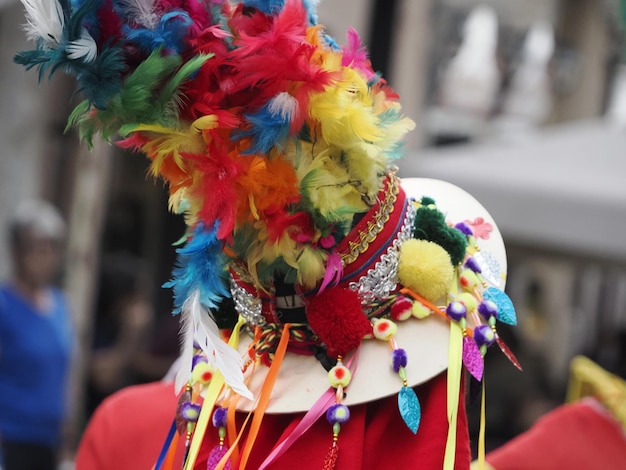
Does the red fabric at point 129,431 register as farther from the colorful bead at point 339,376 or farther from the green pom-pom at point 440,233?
the green pom-pom at point 440,233

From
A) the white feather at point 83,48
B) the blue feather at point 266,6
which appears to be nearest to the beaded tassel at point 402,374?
the blue feather at point 266,6

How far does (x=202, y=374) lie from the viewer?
1.71m

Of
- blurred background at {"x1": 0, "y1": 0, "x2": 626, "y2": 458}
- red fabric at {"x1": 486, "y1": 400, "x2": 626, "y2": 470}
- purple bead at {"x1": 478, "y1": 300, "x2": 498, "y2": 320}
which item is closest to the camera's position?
purple bead at {"x1": 478, "y1": 300, "x2": 498, "y2": 320}

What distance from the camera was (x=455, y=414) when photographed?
1535 millimetres

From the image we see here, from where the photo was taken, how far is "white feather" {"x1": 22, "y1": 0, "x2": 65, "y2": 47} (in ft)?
4.44

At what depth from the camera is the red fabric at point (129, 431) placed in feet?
7.20

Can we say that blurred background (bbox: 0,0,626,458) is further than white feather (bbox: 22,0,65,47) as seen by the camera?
Yes

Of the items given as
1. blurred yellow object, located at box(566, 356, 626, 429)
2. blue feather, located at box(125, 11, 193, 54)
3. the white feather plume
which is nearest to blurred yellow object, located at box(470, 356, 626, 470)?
blurred yellow object, located at box(566, 356, 626, 429)

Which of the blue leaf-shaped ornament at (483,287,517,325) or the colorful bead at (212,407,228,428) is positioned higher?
the blue leaf-shaped ornament at (483,287,517,325)

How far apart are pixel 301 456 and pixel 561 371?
354 inches

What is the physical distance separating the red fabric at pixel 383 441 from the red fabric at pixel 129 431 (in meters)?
0.66

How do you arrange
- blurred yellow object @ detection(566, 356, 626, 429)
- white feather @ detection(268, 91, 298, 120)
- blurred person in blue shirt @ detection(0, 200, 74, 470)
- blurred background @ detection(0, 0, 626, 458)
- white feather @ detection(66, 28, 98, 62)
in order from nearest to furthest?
white feather @ detection(66, 28, 98, 62)
white feather @ detection(268, 91, 298, 120)
blurred yellow object @ detection(566, 356, 626, 429)
blurred person in blue shirt @ detection(0, 200, 74, 470)
blurred background @ detection(0, 0, 626, 458)

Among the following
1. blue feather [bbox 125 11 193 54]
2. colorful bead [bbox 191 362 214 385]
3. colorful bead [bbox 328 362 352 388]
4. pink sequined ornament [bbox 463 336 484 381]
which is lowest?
colorful bead [bbox 191 362 214 385]

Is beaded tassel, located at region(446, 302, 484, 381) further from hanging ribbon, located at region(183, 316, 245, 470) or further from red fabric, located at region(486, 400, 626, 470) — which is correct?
red fabric, located at region(486, 400, 626, 470)
